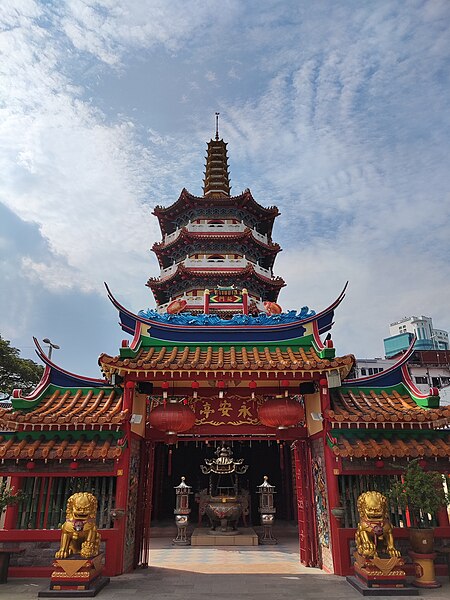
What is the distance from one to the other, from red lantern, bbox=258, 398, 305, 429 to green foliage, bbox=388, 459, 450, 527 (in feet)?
6.78

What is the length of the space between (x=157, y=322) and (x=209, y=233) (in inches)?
578

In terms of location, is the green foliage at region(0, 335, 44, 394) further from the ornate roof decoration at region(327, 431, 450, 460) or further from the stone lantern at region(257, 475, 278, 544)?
the ornate roof decoration at region(327, 431, 450, 460)

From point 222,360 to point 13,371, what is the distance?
23934mm

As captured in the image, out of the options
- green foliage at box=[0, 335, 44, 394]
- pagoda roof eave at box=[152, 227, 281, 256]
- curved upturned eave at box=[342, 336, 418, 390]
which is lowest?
curved upturned eave at box=[342, 336, 418, 390]

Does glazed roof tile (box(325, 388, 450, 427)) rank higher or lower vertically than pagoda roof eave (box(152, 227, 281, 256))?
lower

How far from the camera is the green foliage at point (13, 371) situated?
27.5 meters

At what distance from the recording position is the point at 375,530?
22.4 feet

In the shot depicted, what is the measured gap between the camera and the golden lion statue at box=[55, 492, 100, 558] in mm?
6781

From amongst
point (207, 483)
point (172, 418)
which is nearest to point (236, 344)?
point (172, 418)

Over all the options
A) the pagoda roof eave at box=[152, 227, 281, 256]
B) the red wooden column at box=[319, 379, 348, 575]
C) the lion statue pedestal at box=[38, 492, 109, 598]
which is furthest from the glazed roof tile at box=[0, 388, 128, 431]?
the pagoda roof eave at box=[152, 227, 281, 256]

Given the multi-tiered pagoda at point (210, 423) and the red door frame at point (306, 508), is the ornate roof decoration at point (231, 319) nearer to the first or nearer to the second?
the multi-tiered pagoda at point (210, 423)

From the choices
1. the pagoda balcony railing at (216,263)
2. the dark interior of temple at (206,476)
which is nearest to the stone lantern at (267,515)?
the dark interior of temple at (206,476)

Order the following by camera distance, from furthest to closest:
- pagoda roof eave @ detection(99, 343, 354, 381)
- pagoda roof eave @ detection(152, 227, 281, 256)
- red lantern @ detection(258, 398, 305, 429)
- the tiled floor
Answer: pagoda roof eave @ detection(152, 227, 281, 256), the tiled floor, red lantern @ detection(258, 398, 305, 429), pagoda roof eave @ detection(99, 343, 354, 381)

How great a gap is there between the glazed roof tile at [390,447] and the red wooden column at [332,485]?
0.87ft
